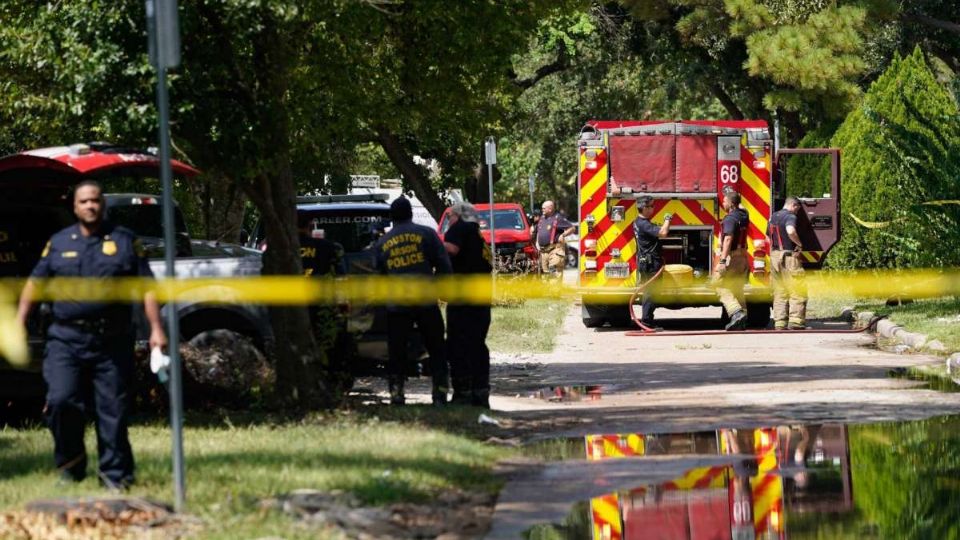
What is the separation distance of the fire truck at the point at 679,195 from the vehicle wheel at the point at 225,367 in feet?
33.0

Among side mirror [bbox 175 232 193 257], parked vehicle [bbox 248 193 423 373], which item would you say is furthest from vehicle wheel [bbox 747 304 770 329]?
side mirror [bbox 175 232 193 257]

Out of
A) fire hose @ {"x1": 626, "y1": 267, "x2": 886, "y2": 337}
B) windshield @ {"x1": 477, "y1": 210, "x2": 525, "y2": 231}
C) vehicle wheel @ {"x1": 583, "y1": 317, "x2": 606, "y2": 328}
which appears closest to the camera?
→ fire hose @ {"x1": 626, "y1": 267, "x2": 886, "y2": 337}

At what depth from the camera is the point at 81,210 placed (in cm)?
980

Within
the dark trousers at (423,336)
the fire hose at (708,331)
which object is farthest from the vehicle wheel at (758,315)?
the dark trousers at (423,336)

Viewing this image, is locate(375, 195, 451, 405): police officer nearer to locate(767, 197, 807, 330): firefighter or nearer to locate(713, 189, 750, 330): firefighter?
locate(713, 189, 750, 330): firefighter

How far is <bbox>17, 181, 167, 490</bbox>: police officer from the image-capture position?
9781mm

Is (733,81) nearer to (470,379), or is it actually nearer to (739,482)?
(470,379)

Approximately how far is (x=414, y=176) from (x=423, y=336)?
21117 millimetres

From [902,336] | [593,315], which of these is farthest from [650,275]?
[902,336]

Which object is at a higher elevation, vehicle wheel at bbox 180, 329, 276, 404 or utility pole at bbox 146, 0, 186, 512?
utility pole at bbox 146, 0, 186, 512

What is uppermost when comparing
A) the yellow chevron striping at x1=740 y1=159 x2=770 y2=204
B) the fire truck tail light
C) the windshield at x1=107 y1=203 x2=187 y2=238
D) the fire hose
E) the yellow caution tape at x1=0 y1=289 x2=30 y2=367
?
the yellow chevron striping at x1=740 y1=159 x2=770 y2=204

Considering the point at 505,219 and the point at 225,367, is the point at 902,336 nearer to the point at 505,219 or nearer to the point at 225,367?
the point at 225,367

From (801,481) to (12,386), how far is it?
6934mm

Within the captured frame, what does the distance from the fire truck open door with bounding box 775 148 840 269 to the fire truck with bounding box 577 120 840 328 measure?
0.02 m
